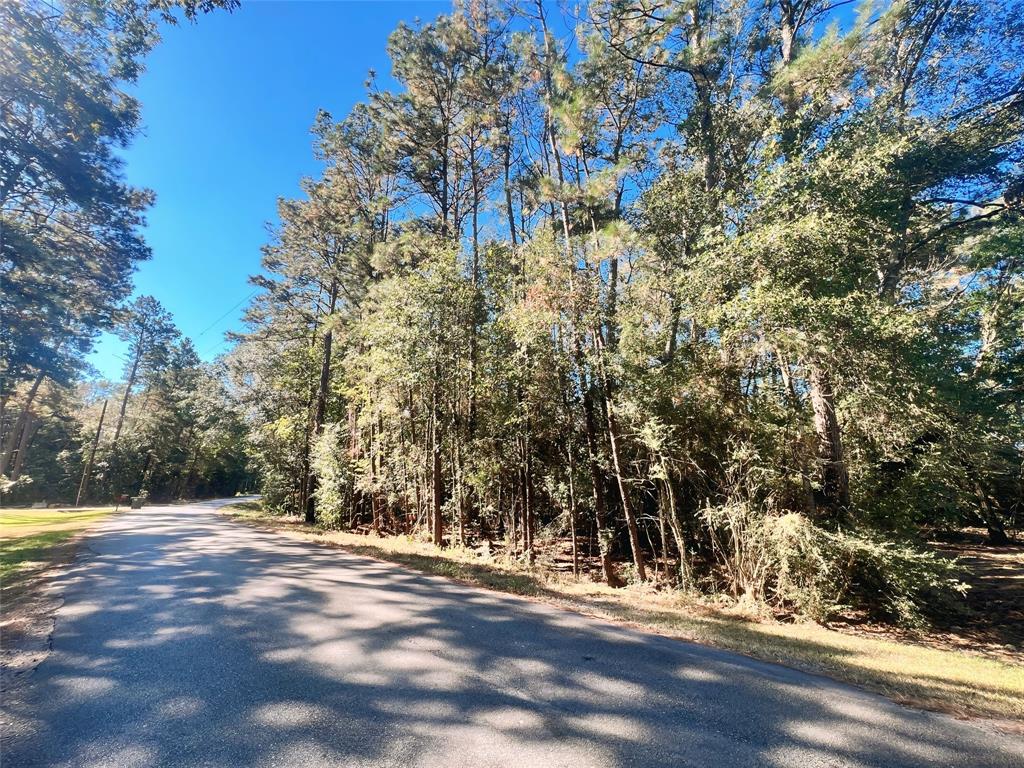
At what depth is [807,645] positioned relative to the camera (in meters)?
5.04

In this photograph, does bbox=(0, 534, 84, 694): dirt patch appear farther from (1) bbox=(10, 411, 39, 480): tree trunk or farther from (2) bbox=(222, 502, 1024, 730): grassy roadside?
(1) bbox=(10, 411, 39, 480): tree trunk

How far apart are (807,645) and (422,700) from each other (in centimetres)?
472

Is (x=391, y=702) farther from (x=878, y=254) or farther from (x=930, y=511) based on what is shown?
(x=930, y=511)

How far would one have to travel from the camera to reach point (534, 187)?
12.6 metres

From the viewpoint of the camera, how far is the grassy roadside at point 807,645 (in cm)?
358

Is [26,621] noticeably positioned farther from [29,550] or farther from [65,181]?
[65,181]

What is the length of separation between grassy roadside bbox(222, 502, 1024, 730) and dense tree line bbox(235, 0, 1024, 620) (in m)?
0.91

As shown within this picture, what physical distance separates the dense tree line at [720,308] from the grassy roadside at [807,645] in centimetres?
91

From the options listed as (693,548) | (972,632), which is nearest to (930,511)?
(972,632)

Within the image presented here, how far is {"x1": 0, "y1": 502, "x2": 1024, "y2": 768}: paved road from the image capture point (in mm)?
2428

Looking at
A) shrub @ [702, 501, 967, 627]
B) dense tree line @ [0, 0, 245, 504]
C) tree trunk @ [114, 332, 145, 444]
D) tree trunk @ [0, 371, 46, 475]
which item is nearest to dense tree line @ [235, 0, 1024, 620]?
shrub @ [702, 501, 967, 627]

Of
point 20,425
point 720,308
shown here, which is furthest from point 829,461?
point 20,425

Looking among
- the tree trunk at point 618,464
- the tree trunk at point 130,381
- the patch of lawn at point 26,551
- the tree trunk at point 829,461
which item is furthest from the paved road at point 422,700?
the tree trunk at point 130,381

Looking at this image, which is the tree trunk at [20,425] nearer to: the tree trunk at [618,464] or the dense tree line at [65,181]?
the dense tree line at [65,181]
